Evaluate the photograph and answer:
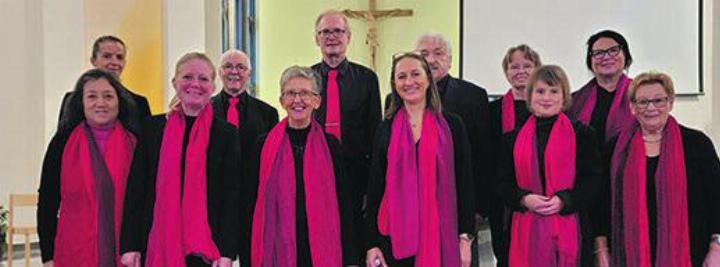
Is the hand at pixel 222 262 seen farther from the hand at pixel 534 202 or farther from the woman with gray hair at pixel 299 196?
the hand at pixel 534 202

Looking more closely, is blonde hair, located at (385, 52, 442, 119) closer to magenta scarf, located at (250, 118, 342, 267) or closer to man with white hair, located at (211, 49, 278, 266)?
magenta scarf, located at (250, 118, 342, 267)

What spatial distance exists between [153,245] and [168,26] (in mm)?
4525

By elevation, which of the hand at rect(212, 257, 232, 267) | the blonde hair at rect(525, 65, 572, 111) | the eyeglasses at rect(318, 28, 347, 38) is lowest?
the hand at rect(212, 257, 232, 267)

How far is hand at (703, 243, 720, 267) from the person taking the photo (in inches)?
114

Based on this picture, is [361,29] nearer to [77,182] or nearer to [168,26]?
[168,26]

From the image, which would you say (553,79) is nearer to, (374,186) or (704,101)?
(374,186)

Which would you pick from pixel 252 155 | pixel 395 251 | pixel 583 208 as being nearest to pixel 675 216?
pixel 583 208

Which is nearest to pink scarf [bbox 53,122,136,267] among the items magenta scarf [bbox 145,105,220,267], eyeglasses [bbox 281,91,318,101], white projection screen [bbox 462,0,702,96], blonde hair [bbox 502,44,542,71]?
magenta scarf [bbox 145,105,220,267]

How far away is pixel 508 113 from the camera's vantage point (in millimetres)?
3568

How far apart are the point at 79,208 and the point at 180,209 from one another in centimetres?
44

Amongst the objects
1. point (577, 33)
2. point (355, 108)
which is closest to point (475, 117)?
point (355, 108)

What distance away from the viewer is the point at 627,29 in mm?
7129

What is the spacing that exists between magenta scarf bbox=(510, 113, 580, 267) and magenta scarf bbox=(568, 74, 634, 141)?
32 centimetres

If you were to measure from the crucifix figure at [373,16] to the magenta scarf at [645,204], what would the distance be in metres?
6.83
